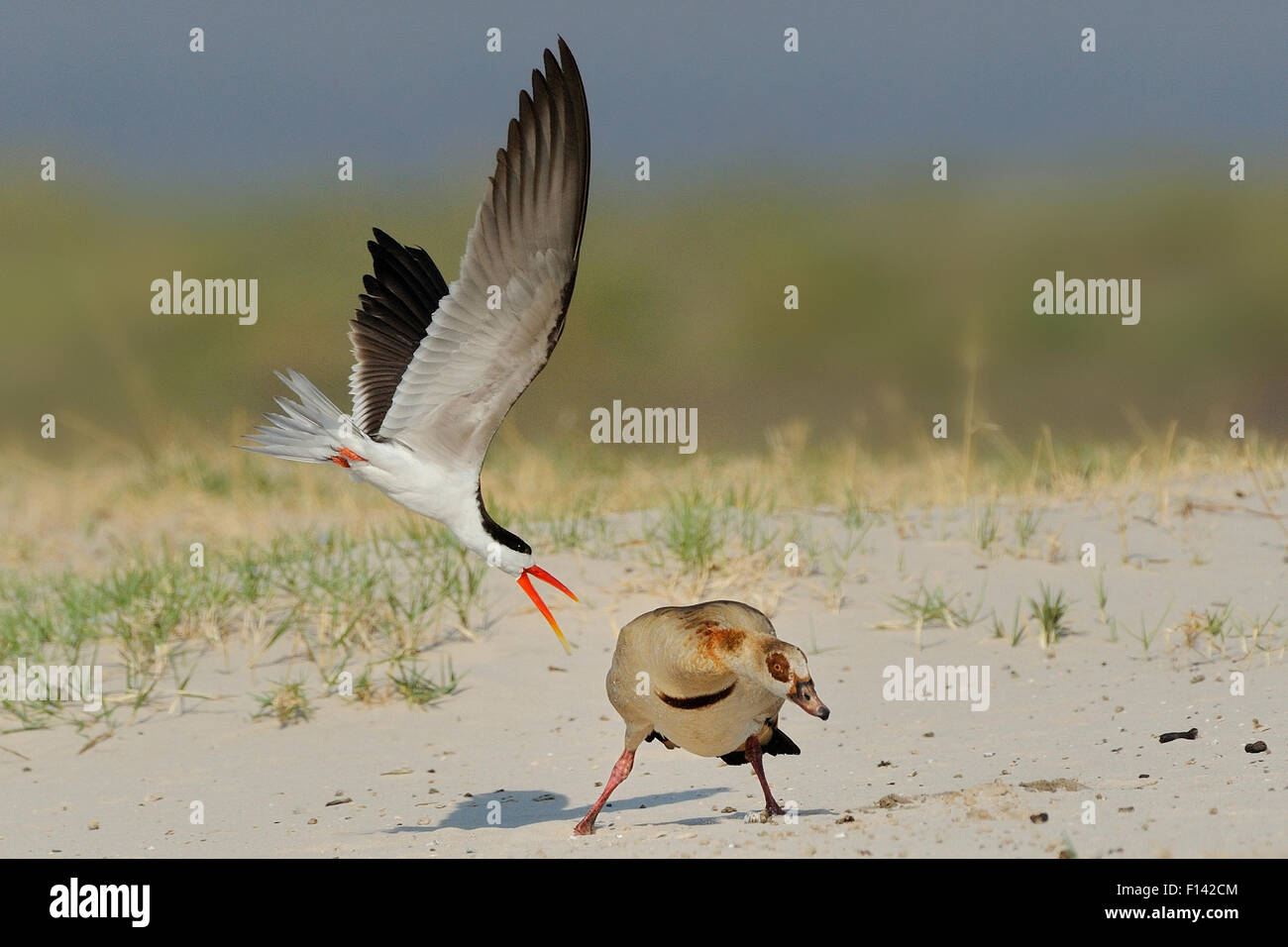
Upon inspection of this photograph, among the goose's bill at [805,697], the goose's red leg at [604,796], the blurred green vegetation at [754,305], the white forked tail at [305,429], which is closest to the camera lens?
the goose's bill at [805,697]

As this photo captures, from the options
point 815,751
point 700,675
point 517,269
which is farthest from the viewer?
point 815,751

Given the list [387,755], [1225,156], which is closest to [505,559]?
[387,755]

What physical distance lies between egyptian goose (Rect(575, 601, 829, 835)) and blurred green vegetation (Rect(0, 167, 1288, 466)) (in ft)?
39.5

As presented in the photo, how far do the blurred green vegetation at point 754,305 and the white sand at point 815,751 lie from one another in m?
9.82

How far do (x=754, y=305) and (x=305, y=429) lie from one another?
18633mm

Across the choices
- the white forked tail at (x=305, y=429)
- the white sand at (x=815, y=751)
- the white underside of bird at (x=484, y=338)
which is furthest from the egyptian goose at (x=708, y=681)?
the white forked tail at (x=305, y=429)

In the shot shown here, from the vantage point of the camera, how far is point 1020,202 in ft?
89.5

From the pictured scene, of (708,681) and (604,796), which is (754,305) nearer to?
(604,796)

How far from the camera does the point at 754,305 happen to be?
76.4ft

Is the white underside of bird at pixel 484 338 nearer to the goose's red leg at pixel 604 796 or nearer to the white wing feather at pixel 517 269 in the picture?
the white wing feather at pixel 517 269

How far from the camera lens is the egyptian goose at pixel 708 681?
14.7ft

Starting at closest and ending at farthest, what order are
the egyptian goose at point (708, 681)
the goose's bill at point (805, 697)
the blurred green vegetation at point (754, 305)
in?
the goose's bill at point (805, 697) < the egyptian goose at point (708, 681) < the blurred green vegetation at point (754, 305)

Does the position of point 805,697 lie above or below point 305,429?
below

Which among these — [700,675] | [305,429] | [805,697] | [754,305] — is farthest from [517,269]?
[754,305]
